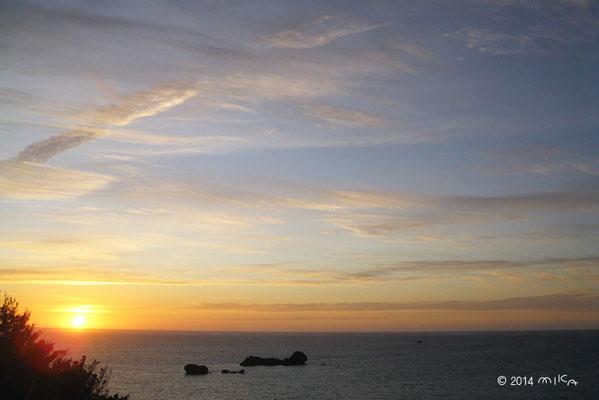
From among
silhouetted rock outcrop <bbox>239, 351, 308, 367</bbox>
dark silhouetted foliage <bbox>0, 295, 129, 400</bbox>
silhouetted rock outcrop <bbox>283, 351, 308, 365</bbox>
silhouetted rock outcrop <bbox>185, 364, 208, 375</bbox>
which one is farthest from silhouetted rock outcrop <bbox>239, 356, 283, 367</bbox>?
dark silhouetted foliage <bbox>0, 295, 129, 400</bbox>

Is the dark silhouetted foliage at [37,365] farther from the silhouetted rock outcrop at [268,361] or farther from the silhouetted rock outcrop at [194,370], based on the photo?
the silhouetted rock outcrop at [268,361]

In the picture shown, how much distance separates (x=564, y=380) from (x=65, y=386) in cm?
9188

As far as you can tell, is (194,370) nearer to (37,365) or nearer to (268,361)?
(268,361)

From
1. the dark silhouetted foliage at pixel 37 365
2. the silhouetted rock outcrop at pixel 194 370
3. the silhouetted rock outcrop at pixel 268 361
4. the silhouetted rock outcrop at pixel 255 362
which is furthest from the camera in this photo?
the silhouetted rock outcrop at pixel 268 361

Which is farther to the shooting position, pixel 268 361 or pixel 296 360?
pixel 296 360

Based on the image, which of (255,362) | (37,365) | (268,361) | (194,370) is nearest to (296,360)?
(268,361)

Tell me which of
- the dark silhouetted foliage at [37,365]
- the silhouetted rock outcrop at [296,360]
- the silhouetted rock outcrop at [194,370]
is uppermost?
the dark silhouetted foliage at [37,365]

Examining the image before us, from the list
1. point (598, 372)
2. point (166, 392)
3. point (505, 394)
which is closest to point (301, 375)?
point (166, 392)

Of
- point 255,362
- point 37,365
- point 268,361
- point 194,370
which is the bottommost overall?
point 268,361

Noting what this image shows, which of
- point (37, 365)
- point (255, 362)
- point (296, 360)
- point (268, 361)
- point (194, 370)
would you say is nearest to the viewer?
point (37, 365)

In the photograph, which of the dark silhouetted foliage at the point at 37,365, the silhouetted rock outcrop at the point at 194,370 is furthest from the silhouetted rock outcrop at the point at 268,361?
the dark silhouetted foliage at the point at 37,365

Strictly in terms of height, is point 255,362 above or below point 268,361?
above

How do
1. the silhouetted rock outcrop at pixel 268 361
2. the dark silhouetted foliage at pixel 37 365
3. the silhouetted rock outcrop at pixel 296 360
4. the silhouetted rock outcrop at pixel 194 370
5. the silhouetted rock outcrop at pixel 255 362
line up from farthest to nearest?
the silhouetted rock outcrop at pixel 296 360 → the silhouetted rock outcrop at pixel 268 361 → the silhouetted rock outcrop at pixel 255 362 → the silhouetted rock outcrop at pixel 194 370 → the dark silhouetted foliage at pixel 37 365

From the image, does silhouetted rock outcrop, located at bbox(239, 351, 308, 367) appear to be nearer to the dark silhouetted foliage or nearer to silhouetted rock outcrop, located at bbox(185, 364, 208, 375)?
silhouetted rock outcrop, located at bbox(185, 364, 208, 375)
